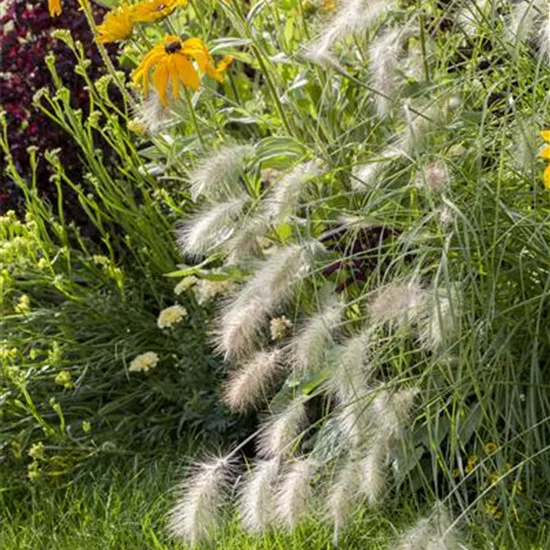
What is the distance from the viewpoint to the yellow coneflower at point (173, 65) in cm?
319

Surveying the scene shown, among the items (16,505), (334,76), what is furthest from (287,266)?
(16,505)

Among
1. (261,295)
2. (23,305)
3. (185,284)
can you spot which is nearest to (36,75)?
(23,305)

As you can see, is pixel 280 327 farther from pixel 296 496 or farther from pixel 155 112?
pixel 296 496

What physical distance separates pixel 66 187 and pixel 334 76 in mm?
1178

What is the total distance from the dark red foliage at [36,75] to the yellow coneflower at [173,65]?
3.97ft

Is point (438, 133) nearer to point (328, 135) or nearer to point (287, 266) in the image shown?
point (328, 135)

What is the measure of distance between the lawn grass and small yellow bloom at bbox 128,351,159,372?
0.24 meters

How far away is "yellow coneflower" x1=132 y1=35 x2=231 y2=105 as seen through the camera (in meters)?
3.19

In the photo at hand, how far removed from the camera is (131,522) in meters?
3.46

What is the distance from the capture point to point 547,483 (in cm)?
318

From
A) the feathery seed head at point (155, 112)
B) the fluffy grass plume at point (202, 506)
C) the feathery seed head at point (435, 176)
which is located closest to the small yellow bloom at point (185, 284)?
the feathery seed head at point (155, 112)

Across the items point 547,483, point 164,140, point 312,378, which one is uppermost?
point 164,140

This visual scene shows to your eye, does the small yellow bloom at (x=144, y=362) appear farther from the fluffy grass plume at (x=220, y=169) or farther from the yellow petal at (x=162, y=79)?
the yellow petal at (x=162, y=79)

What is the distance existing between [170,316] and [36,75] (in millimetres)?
1059
